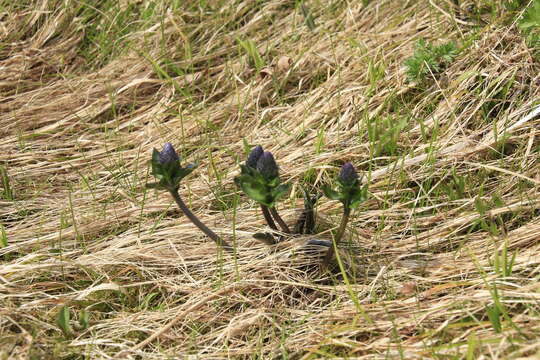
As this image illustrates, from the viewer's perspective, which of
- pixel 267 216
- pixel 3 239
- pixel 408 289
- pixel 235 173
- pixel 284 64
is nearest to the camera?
pixel 408 289

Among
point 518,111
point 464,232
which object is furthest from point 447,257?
point 518,111

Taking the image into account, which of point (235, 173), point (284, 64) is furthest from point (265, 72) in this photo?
point (235, 173)

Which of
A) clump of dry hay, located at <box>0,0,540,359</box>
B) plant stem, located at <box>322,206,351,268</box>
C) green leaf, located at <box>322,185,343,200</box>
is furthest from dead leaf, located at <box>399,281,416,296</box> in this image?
green leaf, located at <box>322,185,343,200</box>

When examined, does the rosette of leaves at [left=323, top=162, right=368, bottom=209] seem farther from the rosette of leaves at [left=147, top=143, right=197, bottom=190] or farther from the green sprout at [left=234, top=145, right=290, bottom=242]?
the rosette of leaves at [left=147, top=143, right=197, bottom=190]

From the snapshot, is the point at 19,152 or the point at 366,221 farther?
the point at 19,152

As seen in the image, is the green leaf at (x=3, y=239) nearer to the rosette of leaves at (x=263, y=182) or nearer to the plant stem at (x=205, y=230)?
the plant stem at (x=205, y=230)

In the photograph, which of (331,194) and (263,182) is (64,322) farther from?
(331,194)

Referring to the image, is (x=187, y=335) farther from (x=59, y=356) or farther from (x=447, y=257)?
(x=447, y=257)

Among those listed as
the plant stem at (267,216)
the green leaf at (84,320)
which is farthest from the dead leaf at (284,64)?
the green leaf at (84,320)
